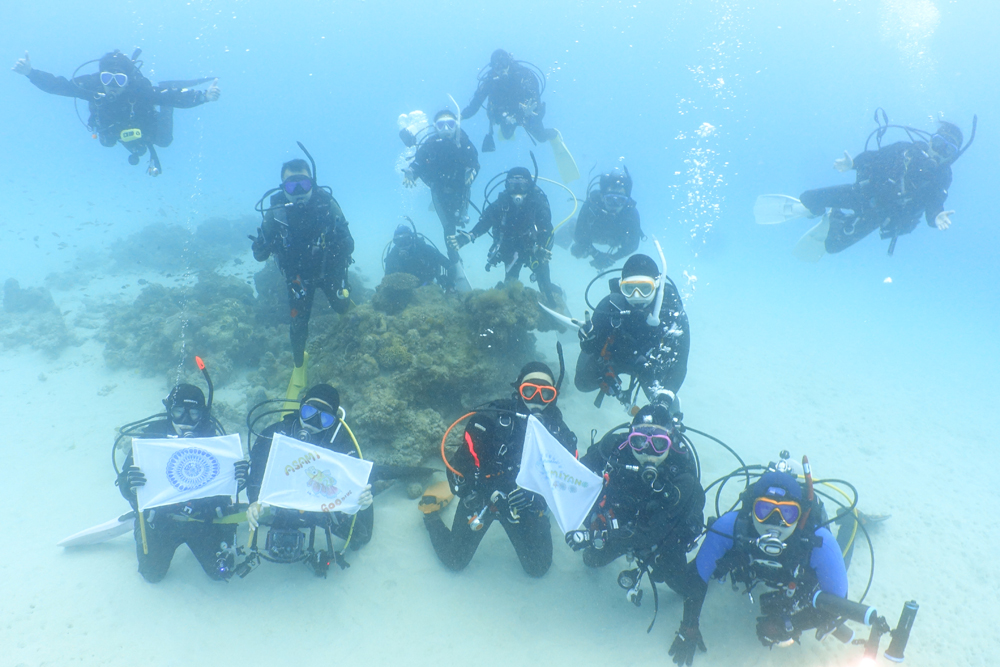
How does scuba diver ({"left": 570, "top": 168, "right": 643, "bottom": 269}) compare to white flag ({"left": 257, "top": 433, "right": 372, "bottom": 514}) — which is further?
scuba diver ({"left": 570, "top": 168, "right": 643, "bottom": 269})

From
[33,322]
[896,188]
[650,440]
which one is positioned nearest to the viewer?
[650,440]

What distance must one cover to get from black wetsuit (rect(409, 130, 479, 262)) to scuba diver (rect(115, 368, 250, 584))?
6.06m

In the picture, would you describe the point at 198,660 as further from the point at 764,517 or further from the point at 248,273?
the point at 248,273

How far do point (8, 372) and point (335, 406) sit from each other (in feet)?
35.1

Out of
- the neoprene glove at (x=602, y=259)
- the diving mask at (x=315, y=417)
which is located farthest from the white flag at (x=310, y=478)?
the neoprene glove at (x=602, y=259)

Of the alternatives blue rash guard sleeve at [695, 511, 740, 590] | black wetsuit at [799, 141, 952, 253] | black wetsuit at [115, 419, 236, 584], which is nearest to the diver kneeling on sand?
blue rash guard sleeve at [695, 511, 740, 590]

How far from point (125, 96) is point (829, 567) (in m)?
14.7

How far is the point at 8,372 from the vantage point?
9797 mm

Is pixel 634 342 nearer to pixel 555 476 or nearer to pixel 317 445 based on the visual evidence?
pixel 555 476

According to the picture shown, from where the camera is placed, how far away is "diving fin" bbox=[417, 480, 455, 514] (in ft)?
18.3

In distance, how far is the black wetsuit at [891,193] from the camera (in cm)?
817

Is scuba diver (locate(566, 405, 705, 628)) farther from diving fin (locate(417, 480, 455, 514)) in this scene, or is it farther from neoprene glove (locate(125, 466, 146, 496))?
neoprene glove (locate(125, 466, 146, 496))

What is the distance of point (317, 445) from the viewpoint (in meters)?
4.45

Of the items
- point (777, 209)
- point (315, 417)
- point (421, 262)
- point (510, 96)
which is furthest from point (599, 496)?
point (510, 96)
